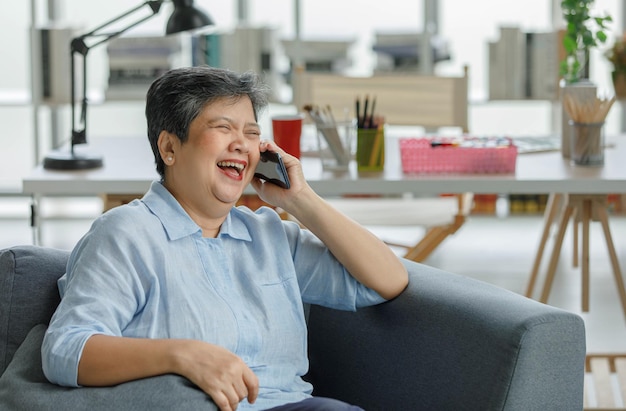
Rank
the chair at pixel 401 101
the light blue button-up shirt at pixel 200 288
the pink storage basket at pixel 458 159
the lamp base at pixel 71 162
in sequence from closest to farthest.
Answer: the light blue button-up shirt at pixel 200 288 < the pink storage basket at pixel 458 159 < the lamp base at pixel 71 162 < the chair at pixel 401 101

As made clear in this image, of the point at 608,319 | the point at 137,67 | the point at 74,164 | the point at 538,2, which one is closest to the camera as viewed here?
the point at 74,164

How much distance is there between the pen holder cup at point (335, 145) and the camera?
129 inches

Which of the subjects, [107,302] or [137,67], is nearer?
[107,302]

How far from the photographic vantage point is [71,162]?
3.33m

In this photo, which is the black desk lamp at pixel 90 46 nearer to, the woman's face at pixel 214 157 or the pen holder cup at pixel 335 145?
the pen holder cup at pixel 335 145

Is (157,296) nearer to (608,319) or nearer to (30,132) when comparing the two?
(608,319)

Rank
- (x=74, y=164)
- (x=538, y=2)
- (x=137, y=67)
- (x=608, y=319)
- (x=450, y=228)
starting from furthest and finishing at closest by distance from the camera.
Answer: (x=538, y=2)
(x=137, y=67)
(x=608, y=319)
(x=450, y=228)
(x=74, y=164)

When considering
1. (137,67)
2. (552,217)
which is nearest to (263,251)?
(552,217)

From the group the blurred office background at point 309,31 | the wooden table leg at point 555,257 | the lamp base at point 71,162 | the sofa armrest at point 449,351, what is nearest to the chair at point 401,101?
the wooden table leg at point 555,257

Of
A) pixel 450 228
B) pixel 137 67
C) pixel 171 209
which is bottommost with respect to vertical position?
pixel 450 228

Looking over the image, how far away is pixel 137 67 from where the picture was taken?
18.0ft

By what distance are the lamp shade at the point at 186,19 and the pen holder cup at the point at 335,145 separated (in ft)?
1.72

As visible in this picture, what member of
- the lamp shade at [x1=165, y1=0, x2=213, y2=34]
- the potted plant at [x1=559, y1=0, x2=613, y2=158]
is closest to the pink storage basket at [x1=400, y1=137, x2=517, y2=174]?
the potted plant at [x1=559, y1=0, x2=613, y2=158]

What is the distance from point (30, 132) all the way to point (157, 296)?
15.1ft
